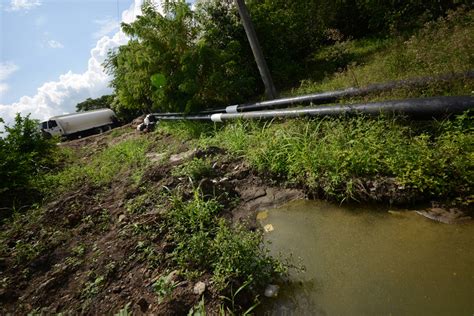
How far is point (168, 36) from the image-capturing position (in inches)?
291

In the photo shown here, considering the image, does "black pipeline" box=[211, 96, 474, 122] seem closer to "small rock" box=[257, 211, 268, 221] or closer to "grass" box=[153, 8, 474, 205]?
"grass" box=[153, 8, 474, 205]

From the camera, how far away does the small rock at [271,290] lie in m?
1.98

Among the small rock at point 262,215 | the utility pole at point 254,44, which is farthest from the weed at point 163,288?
the utility pole at point 254,44

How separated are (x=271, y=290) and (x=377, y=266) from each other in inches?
31.4

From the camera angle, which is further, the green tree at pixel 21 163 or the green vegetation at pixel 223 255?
the green tree at pixel 21 163

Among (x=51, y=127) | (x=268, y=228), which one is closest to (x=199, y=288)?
(x=268, y=228)

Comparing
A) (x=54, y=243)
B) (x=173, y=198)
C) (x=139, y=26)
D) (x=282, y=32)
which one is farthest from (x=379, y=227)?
(x=282, y=32)

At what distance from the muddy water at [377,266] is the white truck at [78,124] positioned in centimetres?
1766

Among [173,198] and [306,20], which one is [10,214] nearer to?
[173,198]

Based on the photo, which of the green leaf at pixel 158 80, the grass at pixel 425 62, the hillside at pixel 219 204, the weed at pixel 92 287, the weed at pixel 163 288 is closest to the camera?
the weed at pixel 163 288

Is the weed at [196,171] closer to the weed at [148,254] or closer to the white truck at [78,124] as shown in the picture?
the weed at [148,254]

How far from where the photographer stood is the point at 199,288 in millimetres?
1998

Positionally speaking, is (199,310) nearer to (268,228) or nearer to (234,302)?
(234,302)

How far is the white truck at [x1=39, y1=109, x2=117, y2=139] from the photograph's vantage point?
16859 mm
